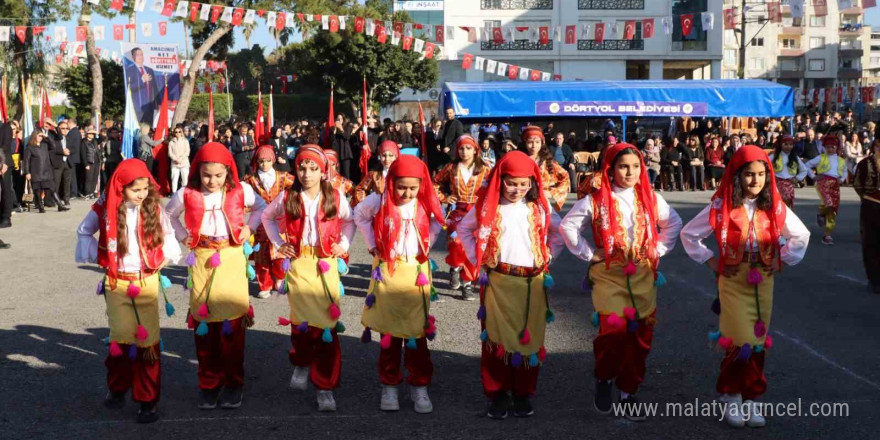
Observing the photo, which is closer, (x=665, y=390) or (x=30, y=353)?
(x=665, y=390)

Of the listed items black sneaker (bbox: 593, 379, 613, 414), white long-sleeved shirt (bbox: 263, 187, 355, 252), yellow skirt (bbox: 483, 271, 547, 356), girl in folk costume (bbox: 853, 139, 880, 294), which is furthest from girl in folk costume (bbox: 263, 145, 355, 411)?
girl in folk costume (bbox: 853, 139, 880, 294)

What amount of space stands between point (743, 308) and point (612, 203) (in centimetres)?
94

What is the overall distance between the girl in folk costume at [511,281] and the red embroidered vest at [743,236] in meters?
1.04

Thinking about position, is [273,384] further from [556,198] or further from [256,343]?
[556,198]

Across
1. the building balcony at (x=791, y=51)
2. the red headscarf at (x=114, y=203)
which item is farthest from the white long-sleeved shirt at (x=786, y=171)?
the building balcony at (x=791, y=51)

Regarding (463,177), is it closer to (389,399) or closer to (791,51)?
(389,399)

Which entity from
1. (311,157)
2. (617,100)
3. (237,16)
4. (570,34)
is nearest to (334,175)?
(311,157)

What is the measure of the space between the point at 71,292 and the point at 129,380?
4849 mm

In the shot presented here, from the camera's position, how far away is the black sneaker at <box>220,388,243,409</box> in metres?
5.95

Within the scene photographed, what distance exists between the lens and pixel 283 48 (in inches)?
2594

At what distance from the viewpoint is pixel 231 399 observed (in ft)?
19.6

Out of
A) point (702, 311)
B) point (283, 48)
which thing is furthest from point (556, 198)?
point (283, 48)

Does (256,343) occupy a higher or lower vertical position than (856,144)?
lower

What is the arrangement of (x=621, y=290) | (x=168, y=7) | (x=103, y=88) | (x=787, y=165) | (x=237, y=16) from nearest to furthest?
1. (x=621, y=290)
2. (x=787, y=165)
3. (x=168, y=7)
4. (x=237, y=16)
5. (x=103, y=88)
